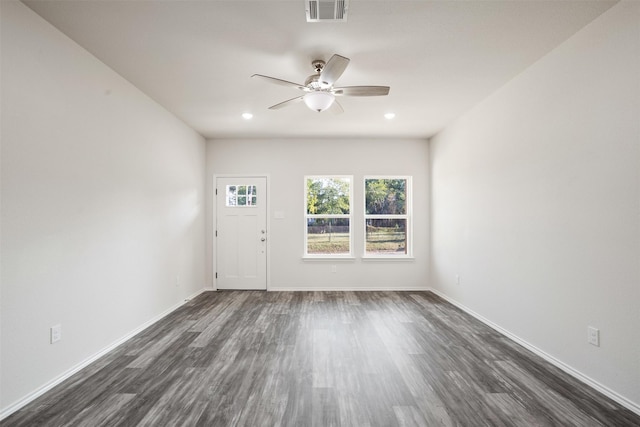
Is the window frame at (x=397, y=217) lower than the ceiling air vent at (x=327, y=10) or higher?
lower

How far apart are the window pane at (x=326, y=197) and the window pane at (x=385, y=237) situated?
0.58m

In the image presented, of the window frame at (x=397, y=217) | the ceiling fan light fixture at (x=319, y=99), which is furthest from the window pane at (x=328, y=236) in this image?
the ceiling fan light fixture at (x=319, y=99)

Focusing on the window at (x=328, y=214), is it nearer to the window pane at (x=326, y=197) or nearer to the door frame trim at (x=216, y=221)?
the window pane at (x=326, y=197)

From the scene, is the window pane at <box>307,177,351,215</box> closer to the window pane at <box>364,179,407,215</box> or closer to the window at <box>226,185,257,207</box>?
the window pane at <box>364,179,407,215</box>

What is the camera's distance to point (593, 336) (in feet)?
7.37

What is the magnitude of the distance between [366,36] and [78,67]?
2.34 metres

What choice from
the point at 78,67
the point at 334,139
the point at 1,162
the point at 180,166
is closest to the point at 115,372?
the point at 1,162

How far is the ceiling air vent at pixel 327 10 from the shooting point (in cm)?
192

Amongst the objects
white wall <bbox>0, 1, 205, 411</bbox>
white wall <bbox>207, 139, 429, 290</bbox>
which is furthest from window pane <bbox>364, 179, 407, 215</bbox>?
white wall <bbox>0, 1, 205, 411</bbox>

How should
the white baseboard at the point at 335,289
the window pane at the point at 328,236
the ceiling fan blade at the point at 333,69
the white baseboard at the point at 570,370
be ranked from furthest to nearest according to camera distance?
1. the window pane at the point at 328,236
2. the white baseboard at the point at 335,289
3. the ceiling fan blade at the point at 333,69
4. the white baseboard at the point at 570,370

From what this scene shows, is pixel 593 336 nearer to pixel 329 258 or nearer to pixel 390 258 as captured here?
pixel 390 258

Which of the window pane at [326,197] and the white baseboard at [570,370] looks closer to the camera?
the white baseboard at [570,370]

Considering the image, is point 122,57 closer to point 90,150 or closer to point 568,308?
point 90,150

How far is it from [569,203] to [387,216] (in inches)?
123
